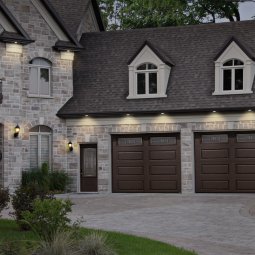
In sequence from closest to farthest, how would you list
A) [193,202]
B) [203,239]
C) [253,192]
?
[203,239] < [193,202] < [253,192]

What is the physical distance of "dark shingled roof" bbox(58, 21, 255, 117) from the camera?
86.3 feet

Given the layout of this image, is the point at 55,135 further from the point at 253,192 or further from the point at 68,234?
the point at 68,234

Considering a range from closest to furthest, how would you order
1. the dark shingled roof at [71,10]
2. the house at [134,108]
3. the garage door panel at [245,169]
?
the garage door panel at [245,169], the house at [134,108], the dark shingled roof at [71,10]

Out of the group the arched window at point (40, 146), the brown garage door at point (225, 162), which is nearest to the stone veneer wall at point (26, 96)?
the arched window at point (40, 146)

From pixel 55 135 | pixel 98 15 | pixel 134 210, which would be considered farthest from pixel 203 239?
pixel 98 15

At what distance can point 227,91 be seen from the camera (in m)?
26.1

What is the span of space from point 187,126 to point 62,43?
6167mm

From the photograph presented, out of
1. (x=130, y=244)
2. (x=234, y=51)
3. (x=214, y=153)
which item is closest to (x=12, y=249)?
Answer: (x=130, y=244)

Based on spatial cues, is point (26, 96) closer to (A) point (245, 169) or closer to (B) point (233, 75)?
(B) point (233, 75)

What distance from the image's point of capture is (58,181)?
1061 inches

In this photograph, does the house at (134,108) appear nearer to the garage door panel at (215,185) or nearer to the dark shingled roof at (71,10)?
the garage door panel at (215,185)

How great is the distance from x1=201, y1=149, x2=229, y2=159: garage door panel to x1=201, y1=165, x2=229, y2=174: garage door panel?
38 centimetres

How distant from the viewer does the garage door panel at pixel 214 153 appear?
1027 inches

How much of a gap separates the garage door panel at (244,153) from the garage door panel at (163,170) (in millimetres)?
2515
